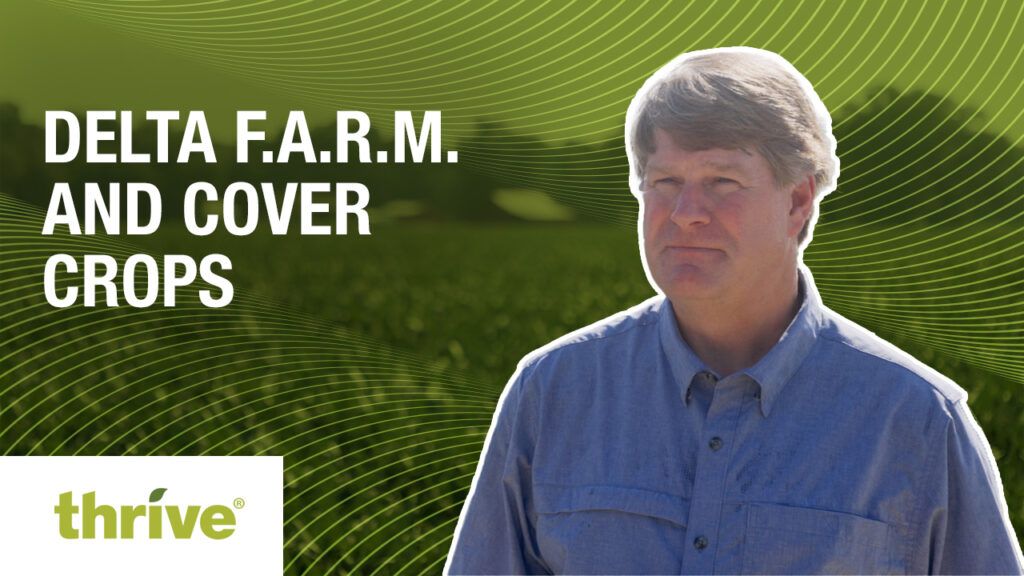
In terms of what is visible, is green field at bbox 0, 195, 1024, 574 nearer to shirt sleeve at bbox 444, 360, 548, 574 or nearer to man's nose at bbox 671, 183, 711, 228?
shirt sleeve at bbox 444, 360, 548, 574

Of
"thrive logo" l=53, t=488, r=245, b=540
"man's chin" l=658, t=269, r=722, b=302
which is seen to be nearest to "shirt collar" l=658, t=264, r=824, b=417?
"man's chin" l=658, t=269, r=722, b=302

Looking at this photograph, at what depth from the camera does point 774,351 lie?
236cm

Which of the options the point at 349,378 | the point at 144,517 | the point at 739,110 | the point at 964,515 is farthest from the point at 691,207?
the point at 349,378

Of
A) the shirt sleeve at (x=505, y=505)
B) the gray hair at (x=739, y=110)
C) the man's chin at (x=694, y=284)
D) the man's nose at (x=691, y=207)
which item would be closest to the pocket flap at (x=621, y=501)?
the shirt sleeve at (x=505, y=505)

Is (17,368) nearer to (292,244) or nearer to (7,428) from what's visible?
(7,428)

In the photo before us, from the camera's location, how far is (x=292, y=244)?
1817cm

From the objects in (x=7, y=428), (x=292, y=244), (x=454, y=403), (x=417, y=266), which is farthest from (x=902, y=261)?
(x=292, y=244)

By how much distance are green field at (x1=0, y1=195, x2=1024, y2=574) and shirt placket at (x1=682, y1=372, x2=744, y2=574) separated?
295cm

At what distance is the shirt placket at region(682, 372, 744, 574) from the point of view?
89.7 inches

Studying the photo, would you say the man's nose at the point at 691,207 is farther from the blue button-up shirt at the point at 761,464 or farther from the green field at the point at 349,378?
the green field at the point at 349,378

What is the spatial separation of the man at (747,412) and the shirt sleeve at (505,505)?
0.02 m

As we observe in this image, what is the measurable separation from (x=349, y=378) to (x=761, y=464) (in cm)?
534

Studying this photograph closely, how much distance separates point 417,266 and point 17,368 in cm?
796

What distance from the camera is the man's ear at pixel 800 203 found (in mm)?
2363
